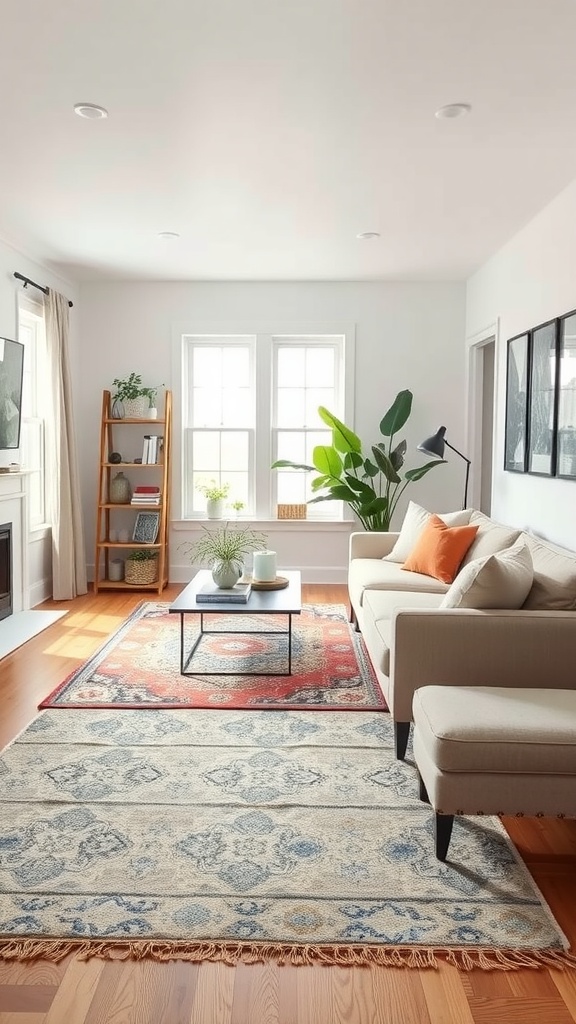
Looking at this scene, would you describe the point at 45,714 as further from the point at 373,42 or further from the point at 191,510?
the point at 191,510

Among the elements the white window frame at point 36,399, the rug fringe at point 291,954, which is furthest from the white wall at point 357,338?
the rug fringe at point 291,954

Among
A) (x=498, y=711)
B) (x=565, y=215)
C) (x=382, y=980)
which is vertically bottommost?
(x=382, y=980)

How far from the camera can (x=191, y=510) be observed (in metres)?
6.76

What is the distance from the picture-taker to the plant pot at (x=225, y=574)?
4.16 m

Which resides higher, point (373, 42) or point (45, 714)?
point (373, 42)

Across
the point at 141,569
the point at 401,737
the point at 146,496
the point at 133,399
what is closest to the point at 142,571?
the point at 141,569

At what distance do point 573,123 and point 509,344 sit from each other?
1.95m

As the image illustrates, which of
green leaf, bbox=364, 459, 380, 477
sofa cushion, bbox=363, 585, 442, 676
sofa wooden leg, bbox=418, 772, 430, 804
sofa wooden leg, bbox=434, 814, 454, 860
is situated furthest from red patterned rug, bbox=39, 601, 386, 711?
green leaf, bbox=364, 459, 380, 477

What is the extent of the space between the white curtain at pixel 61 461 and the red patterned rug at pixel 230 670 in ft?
3.58

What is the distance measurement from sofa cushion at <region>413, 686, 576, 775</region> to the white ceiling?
6.88 feet

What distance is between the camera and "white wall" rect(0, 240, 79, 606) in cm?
507

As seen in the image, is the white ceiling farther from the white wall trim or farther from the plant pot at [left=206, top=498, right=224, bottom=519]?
the plant pot at [left=206, top=498, right=224, bottom=519]

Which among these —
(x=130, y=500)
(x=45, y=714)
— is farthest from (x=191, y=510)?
(x=45, y=714)

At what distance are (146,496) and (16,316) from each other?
182cm
